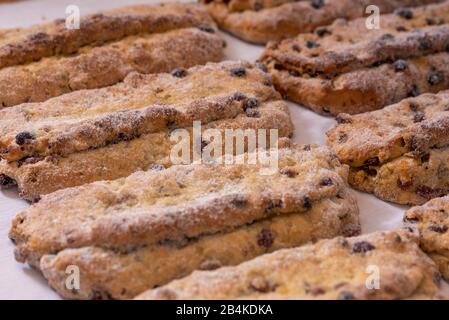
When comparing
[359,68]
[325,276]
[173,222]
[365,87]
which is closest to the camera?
[325,276]

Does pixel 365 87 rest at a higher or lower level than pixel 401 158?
higher

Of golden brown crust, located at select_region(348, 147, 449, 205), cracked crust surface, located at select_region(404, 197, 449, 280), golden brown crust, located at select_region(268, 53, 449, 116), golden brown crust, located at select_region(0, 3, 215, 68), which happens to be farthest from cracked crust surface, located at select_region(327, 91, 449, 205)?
golden brown crust, located at select_region(0, 3, 215, 68)

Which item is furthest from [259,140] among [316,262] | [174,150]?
[316,262]

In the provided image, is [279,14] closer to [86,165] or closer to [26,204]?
[86,165]

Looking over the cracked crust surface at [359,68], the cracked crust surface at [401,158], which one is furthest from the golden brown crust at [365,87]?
the cracked crust surface at [401,158]

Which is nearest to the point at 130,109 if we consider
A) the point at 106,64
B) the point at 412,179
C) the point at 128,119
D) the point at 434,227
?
the point at 128,119
